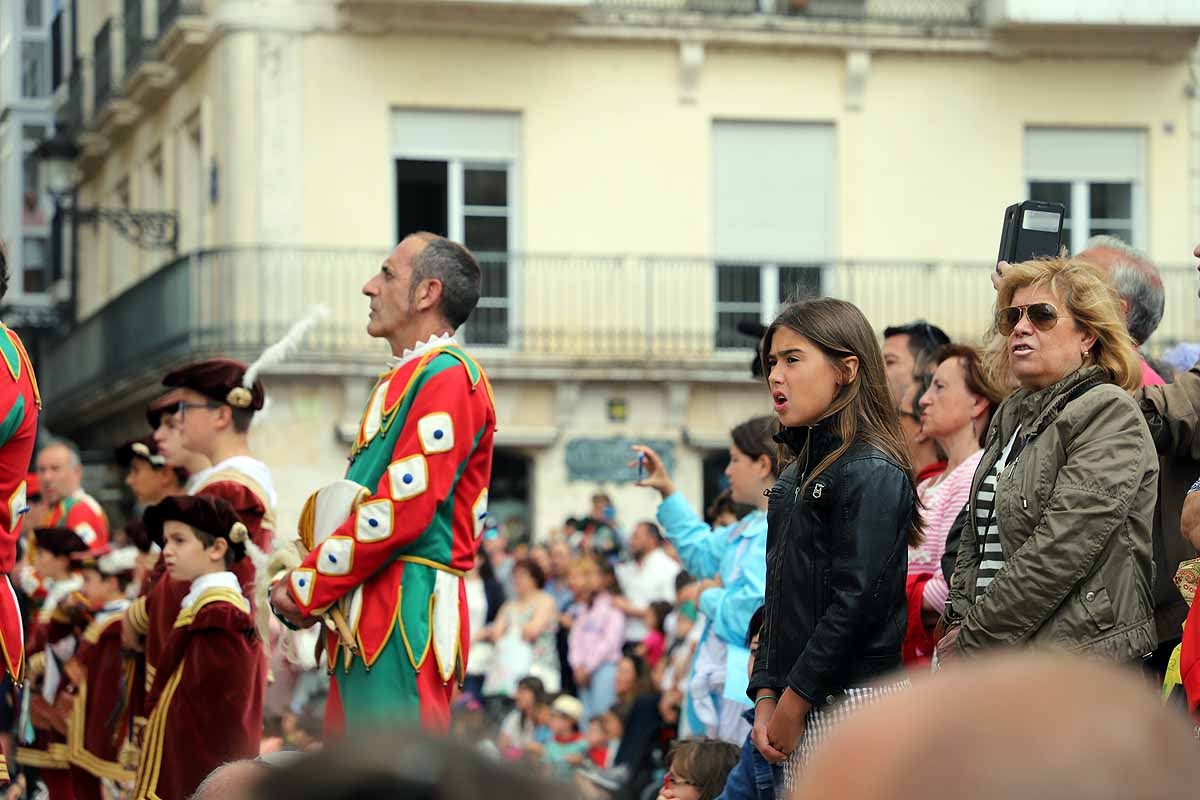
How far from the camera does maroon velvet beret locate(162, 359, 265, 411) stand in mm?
7648

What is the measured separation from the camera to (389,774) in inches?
55.8

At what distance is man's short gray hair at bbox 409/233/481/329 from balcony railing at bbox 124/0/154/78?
19110 millimetres

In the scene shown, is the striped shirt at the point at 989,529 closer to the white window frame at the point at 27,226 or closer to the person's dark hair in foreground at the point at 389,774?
the person's dark hair in foreground at the point at 389,774

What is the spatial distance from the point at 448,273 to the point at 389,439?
Result: 24.0 inches

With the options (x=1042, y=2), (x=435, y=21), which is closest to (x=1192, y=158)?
(x=1042, y=2)

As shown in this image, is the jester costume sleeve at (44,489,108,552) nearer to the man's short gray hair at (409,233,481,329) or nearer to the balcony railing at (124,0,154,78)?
the man's short gray hair at (409,233,481,329)

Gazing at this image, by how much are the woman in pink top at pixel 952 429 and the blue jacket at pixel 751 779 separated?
77cm

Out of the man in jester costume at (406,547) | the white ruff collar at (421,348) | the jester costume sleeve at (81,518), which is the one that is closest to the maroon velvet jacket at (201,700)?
the man in jester costume at (406,547)

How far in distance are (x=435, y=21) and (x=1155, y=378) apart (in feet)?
54.0

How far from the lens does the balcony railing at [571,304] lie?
21.7m

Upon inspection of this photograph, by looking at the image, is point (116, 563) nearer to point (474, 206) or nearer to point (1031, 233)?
point (1031, 233)

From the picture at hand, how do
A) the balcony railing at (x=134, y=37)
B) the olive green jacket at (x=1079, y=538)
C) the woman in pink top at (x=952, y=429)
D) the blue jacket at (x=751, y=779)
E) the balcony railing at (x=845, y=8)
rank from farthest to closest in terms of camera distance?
the balcony railing at (x=134, y=37), the balcony railing at (x=845, y=8), the woman in pink top at (x=952, y=429), the blue jacket at (x=751, y=779), the olive green jacket at (x=1079, y=538)

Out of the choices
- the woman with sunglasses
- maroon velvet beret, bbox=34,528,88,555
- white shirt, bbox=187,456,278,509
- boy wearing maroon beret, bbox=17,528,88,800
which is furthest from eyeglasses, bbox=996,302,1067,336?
maroon velvet beret, bbox=34,528,88,555

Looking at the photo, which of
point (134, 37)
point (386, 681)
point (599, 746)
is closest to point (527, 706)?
point (599, 746)
